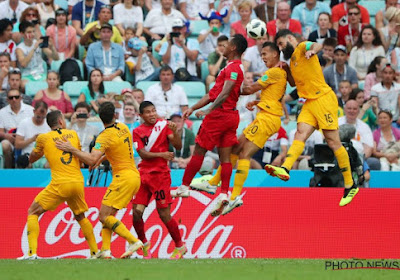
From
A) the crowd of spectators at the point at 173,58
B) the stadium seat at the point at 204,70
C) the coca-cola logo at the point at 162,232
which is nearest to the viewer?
the coca-cola logo at the point at 162,232

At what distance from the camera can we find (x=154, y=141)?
1291cm

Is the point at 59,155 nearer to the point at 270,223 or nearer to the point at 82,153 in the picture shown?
the point at 82,153

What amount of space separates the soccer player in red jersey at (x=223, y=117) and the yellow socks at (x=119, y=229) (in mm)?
975

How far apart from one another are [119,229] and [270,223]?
3354 mm

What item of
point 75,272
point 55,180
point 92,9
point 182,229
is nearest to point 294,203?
point 182,229

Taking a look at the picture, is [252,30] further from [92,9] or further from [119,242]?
[92,9]

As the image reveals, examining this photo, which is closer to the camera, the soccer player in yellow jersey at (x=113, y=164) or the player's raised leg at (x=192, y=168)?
the soccer player in yellow jersey at (x=113, y=164)

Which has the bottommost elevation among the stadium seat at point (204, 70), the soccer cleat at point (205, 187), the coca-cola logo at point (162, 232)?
the coca-cola logo at point (162, 232)

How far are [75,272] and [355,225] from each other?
6307 millimetres

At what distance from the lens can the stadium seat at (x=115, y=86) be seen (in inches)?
688

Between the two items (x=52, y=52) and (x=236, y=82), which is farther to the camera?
(x=52, y=52)

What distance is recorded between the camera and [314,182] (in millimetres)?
15156

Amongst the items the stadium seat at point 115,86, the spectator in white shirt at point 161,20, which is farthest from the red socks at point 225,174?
the spectator in white shirt at point 161,20

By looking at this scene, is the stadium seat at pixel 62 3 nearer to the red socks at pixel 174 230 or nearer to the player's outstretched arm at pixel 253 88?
the red socks at pixel 174 230
